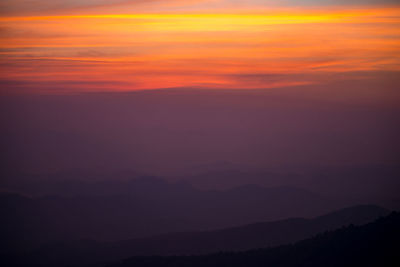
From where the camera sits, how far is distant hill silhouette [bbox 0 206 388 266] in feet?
91.4

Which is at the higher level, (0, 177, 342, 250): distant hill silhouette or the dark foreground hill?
(0, 177, 342, 250): distant hill silhouette

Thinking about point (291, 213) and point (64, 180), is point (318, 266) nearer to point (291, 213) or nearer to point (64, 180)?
point (291, 213)

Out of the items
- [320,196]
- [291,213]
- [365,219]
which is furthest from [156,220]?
[365,219]

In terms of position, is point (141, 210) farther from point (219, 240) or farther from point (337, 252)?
point (337, 252)

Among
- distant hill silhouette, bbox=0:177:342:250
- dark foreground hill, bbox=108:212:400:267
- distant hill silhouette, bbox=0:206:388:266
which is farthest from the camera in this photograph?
distant hill silhouette, bbox=0:177:342:250

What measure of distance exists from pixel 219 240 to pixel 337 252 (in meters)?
14.5

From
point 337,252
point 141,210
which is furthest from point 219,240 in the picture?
point 141,210

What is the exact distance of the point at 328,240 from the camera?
54.0ft

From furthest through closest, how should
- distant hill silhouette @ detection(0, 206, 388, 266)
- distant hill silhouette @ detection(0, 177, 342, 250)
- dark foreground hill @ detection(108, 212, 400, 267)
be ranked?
distant hill silhouette @ detection(0, 177, 342, 250) → distant hill silhouette @ detection(0, 206, 388, 266) → dark foreground hill @ detection(108, 212, 400, 267)

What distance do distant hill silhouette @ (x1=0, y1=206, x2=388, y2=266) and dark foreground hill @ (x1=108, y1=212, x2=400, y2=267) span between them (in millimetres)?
7894

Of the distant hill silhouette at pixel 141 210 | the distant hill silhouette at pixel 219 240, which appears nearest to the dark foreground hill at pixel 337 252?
the distant hill silhouette at pixel 219 240

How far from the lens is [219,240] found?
2906cm

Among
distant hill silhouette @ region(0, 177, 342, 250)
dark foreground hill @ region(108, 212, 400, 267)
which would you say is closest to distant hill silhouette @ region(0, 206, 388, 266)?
dark foreground hill @ region(108, 212, 400, 267)

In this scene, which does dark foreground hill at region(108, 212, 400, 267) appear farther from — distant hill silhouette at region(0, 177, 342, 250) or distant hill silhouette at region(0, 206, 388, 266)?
distant hill silhouette at region(0, 177, 342, 250)
